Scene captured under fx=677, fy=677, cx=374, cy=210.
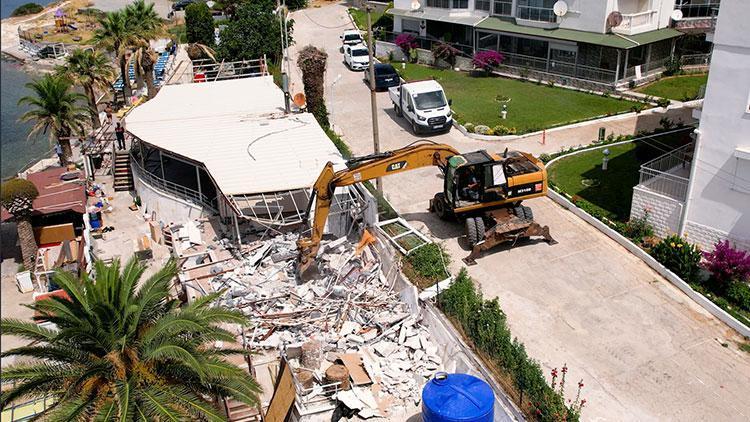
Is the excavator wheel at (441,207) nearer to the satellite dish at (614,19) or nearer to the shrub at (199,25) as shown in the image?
the satellite dish at (614,19)

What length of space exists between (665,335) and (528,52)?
96.4 feet

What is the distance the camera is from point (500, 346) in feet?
55.2

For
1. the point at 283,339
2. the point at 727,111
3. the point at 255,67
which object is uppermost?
the point at 727,111

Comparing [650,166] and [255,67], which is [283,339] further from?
[255,67]

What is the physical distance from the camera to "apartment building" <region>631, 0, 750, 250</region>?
20.2 meters

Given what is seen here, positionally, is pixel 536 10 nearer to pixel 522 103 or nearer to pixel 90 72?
pixel 522 103

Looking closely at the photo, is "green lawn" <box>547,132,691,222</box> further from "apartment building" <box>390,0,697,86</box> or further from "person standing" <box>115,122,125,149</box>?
"person standing" <box>115,122,125,149</box>

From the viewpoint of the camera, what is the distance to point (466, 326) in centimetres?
1833

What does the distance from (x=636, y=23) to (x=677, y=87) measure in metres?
4.41

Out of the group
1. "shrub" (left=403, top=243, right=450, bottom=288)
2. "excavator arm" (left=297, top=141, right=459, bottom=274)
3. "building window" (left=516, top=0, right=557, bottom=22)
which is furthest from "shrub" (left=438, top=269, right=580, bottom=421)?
"building window" (left=516, top=0, right=557, bottom=22)

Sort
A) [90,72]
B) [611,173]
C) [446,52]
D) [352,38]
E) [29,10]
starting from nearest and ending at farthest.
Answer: [611,173] < [90,72] < [446,52] < [352,38] < [29,10]

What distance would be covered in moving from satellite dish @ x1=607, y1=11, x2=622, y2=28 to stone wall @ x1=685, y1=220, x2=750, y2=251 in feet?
67.1

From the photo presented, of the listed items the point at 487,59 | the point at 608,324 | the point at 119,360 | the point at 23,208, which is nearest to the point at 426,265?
the point at 608,324

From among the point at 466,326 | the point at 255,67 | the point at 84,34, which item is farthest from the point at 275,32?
the point at 84,34
